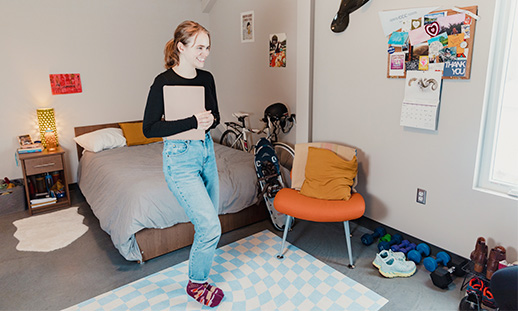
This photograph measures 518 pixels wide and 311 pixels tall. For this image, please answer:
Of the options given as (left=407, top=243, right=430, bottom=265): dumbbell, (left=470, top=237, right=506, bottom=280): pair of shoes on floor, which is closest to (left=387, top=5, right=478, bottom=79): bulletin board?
(left=470, top=237, right=506, bottom=280): pair of shoes on floor

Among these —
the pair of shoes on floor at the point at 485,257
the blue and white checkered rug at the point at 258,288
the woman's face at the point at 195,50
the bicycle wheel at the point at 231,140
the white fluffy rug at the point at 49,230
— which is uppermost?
the woman's face at the point at 195,50

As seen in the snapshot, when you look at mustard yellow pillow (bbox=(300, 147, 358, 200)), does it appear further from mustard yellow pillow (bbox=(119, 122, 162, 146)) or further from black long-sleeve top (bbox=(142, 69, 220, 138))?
mustard yellow pillow (bbox=(119, 122, 162, 146))

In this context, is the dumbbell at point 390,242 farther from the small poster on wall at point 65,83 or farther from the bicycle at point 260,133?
the small poster on wall at point 65,83

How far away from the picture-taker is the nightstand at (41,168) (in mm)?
3463

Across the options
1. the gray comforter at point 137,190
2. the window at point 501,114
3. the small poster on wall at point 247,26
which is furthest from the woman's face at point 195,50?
the small poster on wall at point 247,26

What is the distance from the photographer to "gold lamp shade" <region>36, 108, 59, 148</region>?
148 inches

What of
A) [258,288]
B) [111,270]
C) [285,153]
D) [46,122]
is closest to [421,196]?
[258,288]

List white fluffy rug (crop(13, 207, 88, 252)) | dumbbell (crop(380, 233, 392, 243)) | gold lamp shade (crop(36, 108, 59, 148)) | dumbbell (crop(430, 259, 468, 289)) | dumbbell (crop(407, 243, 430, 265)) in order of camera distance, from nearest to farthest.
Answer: dumbbell (crop(430, 259, 468, 289)), dumbbell (crop(407, 243, 430, 265)), dumbbell (crop(380, 233, 392, 243)), white fluffy rug (crop(13, 207, 88, 252)), gold lamp shade (crop(36, 108, 59, 148))

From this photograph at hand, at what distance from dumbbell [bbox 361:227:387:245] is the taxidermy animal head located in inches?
63.6

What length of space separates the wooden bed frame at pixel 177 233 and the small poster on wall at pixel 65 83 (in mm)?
2320

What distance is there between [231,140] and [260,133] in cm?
62

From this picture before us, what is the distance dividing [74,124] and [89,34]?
1.03m

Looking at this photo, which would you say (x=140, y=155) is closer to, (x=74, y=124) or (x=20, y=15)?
(x=74, y=124)

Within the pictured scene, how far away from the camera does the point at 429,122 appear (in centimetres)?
241
